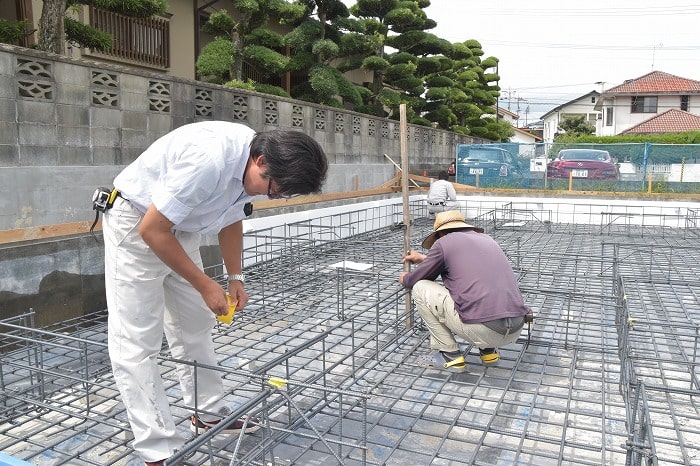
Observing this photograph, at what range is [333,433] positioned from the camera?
233cm

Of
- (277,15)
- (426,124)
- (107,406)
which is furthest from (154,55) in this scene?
(426,124)

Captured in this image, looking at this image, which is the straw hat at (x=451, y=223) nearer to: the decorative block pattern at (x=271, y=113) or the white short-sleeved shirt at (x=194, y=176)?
the white short-sleeved shirt at (x=194, y=176)

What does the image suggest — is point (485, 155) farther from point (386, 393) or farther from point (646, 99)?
point (646, 99)

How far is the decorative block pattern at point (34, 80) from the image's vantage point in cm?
404

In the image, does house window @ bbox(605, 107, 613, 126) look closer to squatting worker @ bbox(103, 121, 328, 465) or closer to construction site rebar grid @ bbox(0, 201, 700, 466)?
construction site rebar grid @ bbox(0, 201, 700, 466)

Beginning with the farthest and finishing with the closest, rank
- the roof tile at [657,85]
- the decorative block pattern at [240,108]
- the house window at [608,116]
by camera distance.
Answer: the house window at [608,116] < the roof tile at [657,85] < the decorative block pattern at [240,108]

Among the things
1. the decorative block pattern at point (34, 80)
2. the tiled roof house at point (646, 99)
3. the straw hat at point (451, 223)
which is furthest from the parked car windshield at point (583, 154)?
the tiled roof house at point (646, 99)

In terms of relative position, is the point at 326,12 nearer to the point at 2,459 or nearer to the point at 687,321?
the point at 687,321

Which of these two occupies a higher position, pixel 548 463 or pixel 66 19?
pixel 66 19

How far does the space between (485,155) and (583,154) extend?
A: 6.79 feet

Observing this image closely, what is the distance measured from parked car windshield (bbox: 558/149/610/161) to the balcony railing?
8.20 metres

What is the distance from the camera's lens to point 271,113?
24.4ft

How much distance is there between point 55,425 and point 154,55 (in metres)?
6.67

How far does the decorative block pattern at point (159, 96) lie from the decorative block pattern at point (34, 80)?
1.11m
